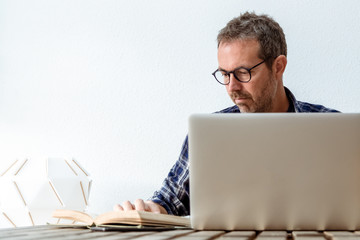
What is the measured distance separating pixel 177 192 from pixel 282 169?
1.06 m

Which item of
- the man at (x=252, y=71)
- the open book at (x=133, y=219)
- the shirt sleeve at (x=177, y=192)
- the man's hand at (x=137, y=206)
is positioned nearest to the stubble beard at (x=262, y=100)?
the man at (x=252, y=71)

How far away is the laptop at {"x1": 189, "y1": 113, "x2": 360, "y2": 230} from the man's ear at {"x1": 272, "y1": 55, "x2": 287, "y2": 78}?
1.25 m

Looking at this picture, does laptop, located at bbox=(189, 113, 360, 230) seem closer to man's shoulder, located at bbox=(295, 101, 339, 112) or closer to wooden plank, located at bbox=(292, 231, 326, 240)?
wooden plank, located at bbox=(292, 231, 326, 240)

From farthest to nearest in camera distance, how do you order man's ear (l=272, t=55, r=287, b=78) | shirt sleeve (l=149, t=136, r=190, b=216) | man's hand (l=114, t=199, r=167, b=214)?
man's ear (l=272, t=55, r=287, b=78)
shirt sleeve (l=149, t=136, r=190, b=216)
man's hand (l=114, t=199, r=167, b=214)

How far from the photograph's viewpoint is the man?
6.81ft

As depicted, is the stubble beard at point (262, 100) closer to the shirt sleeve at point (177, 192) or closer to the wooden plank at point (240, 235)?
the shirt sleeve at point (177, 192)

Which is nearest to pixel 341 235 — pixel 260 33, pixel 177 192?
pixel 177 192

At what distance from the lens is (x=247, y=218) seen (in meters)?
0.98

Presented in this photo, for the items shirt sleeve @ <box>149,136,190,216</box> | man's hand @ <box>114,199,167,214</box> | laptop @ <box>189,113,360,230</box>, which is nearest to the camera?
laptop @ <box>189,113,360,230</box>

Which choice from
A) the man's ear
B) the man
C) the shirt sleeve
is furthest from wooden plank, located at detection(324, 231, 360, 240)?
the man's ear

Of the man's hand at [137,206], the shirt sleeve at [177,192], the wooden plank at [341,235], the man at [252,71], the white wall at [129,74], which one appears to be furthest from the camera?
the white wall at [129,74]

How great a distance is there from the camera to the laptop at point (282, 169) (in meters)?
0.96

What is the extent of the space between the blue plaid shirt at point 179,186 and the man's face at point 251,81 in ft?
0.31

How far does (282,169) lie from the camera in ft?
3.15
